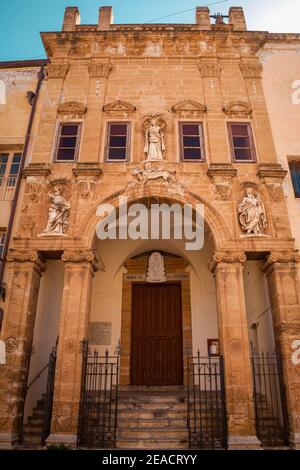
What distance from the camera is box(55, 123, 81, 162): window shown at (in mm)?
10896

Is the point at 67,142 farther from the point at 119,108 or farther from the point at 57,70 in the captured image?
the point at 57,70

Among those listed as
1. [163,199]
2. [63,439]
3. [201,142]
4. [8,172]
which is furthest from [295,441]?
[8,172]

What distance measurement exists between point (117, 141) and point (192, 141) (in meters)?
2.39

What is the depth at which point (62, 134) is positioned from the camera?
37.0 ft

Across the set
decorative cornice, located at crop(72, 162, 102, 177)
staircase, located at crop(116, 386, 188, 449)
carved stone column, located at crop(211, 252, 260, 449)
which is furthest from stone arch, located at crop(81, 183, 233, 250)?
staircase, located at crop(116, 386, 188, 449)

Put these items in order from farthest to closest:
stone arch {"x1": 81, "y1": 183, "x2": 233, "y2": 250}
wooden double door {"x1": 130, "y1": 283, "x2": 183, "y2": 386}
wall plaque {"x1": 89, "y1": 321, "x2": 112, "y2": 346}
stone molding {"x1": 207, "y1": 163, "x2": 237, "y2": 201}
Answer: wall plaque {"x1": 89, "y1": 321, "x2": 112, "y2": 346}, wooden double door {"x1": 130, "y1": 283, "x2": 183, "y2": 386}, stone molding {"x1": 207, "y1": 163, "x2": 237, "y2": 201}, stone arch {"x1": 81, "y1": 183, "x2": 233, "y2": 250}

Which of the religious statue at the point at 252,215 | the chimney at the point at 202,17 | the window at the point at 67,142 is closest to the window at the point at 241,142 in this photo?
the religious statue at the point at 252,215

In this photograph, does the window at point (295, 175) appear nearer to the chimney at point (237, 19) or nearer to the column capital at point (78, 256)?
the chimney at point (237, 19)

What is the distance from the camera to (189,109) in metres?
11.5

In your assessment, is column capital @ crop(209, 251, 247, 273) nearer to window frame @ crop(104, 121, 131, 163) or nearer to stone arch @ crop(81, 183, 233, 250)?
stone arch @ crop(81, 183, 233, 250)

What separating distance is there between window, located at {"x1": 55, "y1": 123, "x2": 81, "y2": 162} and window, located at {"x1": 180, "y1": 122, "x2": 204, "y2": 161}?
3351 millimetres

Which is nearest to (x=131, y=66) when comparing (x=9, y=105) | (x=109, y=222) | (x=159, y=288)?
(x=9, y=105)
